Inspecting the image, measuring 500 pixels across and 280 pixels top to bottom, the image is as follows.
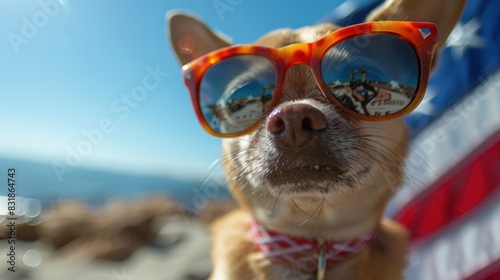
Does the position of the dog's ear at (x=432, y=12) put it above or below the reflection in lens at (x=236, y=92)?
above

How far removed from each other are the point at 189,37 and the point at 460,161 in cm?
227

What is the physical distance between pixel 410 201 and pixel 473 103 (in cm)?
92

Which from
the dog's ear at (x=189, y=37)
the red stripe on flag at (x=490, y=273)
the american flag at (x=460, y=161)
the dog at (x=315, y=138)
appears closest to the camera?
the dog at (x=315, y=138)

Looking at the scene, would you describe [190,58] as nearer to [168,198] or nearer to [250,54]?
[250,54]

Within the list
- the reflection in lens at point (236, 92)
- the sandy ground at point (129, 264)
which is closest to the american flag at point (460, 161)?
the reflection in lens at point (236, 92)

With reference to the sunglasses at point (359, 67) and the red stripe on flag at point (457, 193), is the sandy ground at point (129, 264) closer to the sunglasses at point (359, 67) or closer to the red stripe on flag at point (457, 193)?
the red stripe on flag at point (457, 193)

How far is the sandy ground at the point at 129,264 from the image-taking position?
517cm

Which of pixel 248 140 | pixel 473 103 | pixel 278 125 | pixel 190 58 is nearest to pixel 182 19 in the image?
pixel 190 58

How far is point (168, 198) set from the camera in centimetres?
859

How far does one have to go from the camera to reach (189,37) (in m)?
2.07

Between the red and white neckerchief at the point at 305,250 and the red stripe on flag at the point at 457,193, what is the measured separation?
63.3 inches

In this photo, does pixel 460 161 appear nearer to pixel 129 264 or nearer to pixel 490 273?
pixel 490 273

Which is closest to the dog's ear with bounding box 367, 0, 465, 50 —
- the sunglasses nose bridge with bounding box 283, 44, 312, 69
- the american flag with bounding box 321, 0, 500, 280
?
the sunglasses nose bridge with bounding box 283, 44, 312, 69

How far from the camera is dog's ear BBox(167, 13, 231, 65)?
203cm
